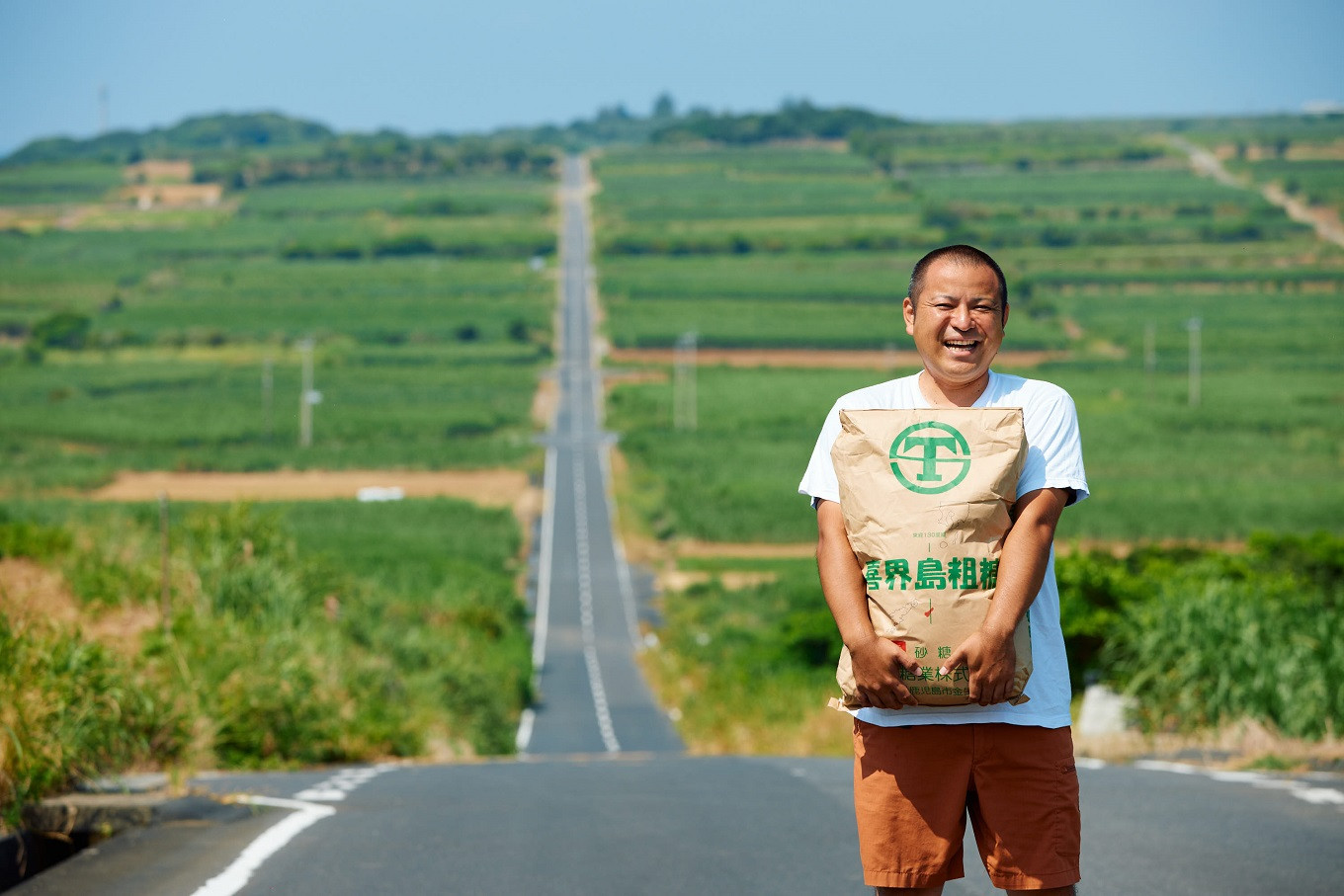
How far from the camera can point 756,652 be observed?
125 feet

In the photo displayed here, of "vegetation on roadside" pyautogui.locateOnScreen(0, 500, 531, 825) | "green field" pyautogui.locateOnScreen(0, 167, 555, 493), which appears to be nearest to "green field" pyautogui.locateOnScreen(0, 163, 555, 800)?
"vegetation on roadside" pyautogui.locateOnScreen(0, 500, 531, 825)

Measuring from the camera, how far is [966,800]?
11.9ft

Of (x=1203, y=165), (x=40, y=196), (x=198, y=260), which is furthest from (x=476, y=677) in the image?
(x=40, y=196)

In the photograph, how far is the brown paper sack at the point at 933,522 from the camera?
3.45 m

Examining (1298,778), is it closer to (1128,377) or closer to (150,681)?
(150,681)

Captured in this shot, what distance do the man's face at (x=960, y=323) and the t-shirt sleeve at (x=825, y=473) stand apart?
26cm

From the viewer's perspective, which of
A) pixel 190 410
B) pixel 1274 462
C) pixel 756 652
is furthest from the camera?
pixel 190 410

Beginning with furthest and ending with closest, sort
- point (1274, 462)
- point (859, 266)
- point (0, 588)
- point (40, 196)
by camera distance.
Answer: point (40, 196)
point (859, 266)
point (1274, 462)
point (0, 588)

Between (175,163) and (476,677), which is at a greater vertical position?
(175,163)

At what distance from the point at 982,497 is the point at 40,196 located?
593 feet

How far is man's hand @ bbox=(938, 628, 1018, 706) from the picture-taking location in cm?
339

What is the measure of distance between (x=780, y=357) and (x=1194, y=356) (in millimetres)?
26268

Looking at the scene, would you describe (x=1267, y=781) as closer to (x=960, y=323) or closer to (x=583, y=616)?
(x=960, y=323)

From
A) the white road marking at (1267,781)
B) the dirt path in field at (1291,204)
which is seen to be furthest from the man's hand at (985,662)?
the dirt path in field at (1291,204)
